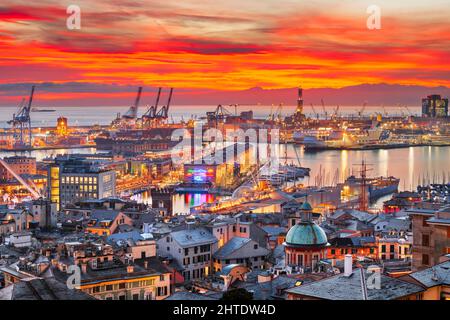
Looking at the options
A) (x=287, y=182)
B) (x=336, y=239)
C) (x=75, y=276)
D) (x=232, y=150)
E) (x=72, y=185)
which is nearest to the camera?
(x=75, y=276)

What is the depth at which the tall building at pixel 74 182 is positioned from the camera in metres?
17.0

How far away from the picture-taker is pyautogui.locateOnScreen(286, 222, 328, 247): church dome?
6.75 meters

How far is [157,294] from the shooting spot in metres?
5.98

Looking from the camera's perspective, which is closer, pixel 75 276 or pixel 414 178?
pixel 75 276

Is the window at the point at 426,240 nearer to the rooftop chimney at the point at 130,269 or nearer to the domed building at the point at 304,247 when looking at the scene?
the domed building at the point at 304,247

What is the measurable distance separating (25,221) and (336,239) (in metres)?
3.84

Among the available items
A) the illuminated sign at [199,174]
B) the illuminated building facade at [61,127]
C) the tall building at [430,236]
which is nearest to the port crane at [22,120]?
the illuminated building facade at [61,127]

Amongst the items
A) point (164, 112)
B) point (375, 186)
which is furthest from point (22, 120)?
point (375, 186)

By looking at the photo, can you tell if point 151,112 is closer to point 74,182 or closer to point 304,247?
point 74,182

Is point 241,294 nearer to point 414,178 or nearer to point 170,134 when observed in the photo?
point 414,178

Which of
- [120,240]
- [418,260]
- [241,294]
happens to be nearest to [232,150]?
[120,240]

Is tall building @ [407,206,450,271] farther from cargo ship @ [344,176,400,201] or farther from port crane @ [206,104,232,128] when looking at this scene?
port crane @ [206,104,232,128]

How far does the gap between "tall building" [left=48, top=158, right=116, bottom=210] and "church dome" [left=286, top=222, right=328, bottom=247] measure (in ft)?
34.5

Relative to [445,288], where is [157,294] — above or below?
below
